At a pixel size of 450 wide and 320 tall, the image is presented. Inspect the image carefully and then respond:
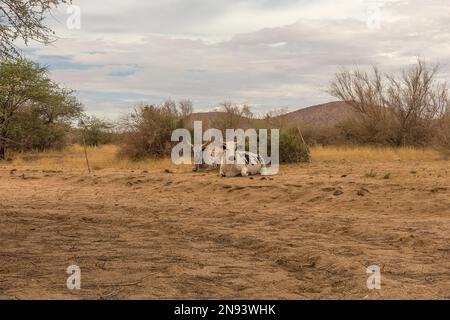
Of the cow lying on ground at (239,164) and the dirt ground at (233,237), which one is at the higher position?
the cow lying on ground at (239,164)

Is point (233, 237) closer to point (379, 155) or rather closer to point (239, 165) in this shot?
point (239, 165)

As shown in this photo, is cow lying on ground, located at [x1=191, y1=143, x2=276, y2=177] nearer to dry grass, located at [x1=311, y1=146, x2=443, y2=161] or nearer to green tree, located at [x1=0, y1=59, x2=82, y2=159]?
dry grass, located at [x1=311, y1=146, x2=443, y2=161]

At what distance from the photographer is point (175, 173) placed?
1531 centimetres

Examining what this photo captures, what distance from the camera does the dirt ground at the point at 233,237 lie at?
5.00 metres

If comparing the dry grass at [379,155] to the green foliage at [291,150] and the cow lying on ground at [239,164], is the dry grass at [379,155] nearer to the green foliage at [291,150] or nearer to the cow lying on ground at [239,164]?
the green foliage at [291,150]

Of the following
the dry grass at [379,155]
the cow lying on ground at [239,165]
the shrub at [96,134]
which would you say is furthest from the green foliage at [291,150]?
the shrub at [96,134]

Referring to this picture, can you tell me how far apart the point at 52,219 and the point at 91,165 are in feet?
34.2

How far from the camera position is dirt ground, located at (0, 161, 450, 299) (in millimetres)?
5000

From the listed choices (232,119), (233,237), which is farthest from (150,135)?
(233,237)

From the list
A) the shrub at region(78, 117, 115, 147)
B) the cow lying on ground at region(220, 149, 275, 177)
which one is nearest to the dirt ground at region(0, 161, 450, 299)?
the cow lying on ground at region(220, 149, 275, 177)

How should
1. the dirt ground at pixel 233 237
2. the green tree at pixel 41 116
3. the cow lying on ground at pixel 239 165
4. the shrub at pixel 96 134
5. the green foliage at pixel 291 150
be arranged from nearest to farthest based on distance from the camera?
1. the dirt ground at pixel 233 237
2. the cow lying on ground at pixel 239 165
3. the green foliage at pixel 291 150
4. the green tree at pixel 41 116
5. the shrub at pixel 96 134

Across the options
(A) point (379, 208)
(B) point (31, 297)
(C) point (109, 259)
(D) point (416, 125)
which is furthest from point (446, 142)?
(B) point (31, 297)

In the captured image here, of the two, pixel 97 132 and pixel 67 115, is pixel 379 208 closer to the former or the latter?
pixel 67 115

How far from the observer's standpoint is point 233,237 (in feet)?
24.3
